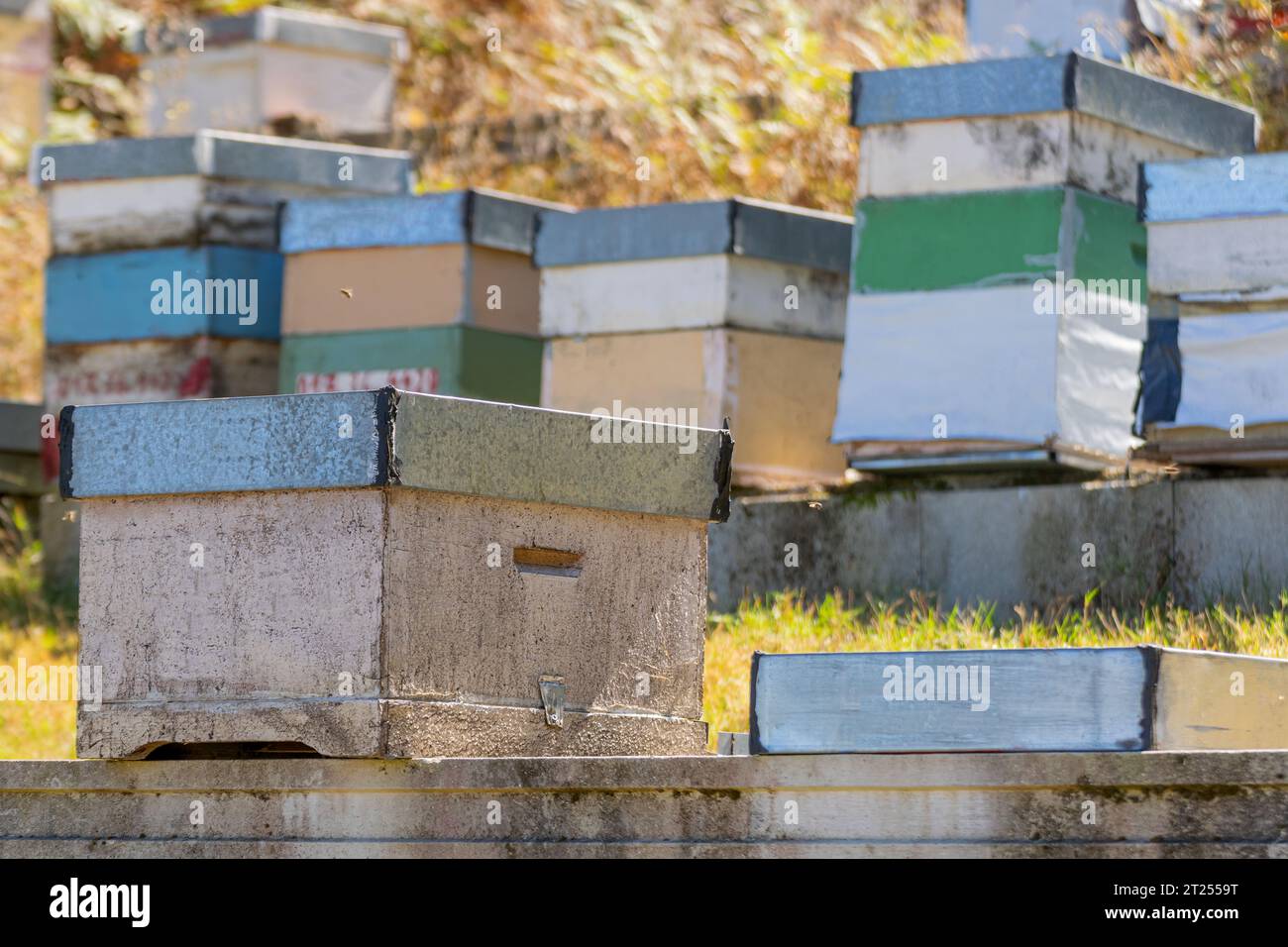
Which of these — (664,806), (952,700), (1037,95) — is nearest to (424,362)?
(1037,95)

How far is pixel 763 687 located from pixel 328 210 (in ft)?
16.6

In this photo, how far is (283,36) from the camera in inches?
503

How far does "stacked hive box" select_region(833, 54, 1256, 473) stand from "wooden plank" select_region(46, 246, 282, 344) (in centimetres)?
328

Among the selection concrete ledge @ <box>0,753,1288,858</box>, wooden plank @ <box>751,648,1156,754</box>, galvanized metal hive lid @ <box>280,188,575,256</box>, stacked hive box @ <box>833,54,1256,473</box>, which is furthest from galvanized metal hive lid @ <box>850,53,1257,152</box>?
concrete ledge @ <box>0,753,1288,858</box>

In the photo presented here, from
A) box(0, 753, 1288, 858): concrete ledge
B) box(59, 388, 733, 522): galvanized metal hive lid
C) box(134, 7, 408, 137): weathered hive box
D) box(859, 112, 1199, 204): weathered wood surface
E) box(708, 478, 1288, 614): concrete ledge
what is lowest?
box(0, 753, 1288, 858): concrete ledge

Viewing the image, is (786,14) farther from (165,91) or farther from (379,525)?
(379,525)

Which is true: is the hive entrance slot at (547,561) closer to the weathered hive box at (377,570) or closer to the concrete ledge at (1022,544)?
the weathered hive box at (377,570)

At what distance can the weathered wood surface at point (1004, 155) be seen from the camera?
26.1 ft

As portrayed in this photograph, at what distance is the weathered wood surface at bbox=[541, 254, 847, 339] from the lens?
29.0ft

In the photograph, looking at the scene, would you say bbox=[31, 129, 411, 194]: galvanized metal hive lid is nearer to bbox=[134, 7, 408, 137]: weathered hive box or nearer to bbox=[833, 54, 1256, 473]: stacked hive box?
bbox=[134, 7, 408, 137]: weathered hive box

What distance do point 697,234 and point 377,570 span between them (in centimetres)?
392

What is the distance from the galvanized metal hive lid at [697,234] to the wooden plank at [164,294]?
175cm

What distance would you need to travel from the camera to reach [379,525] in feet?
17.1
